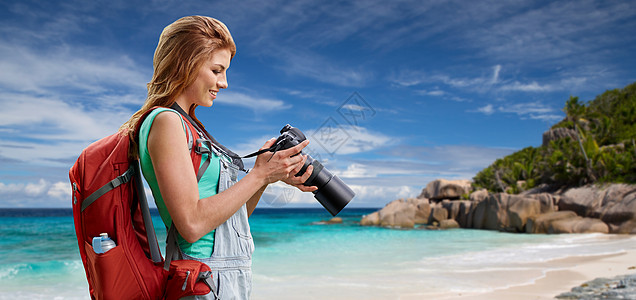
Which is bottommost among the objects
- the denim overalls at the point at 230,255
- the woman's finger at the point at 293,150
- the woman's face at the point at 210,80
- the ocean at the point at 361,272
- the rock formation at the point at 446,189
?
the ocean at the point at 361,272

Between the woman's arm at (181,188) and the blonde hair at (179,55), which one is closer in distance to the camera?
the woman's arm at (181,188)

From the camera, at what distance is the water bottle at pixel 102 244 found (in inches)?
47.7

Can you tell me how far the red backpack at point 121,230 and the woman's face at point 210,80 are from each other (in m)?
0.15

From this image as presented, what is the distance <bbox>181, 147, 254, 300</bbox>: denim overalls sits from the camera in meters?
1.28

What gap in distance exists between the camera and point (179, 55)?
1334 mm

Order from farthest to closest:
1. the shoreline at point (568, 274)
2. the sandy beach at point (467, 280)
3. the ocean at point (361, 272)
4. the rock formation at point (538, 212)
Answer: the rock formation at point (538, 212) → the ocean at point (361, 272) → the sandy beach at point (467, 280) → the shoreline at point (568, 274)

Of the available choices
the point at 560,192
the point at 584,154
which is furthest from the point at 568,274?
the point at 560,192

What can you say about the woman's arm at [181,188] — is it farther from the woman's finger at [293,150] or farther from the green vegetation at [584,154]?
the green vegetation at [584,154]

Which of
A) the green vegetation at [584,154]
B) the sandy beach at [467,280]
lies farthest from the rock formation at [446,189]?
the sandy beach at [467,280]

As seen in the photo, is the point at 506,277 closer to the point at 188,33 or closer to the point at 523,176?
the point at 188,33

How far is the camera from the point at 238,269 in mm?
1317

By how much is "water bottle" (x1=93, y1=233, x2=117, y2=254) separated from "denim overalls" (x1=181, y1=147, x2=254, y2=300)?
0.65ft

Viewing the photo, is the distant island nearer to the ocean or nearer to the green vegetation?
the green vegetation

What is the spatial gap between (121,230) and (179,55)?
0.52 metres
